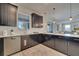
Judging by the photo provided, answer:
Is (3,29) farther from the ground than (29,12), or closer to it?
closer to it

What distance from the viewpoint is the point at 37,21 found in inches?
237

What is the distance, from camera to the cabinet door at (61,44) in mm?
3494

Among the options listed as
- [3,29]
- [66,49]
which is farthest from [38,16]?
[66,49]

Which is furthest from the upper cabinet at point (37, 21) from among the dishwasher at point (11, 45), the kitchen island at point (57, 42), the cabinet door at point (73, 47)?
the cabinet door at point (73, 47)

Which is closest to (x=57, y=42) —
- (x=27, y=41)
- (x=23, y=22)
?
(x=27, y=41)

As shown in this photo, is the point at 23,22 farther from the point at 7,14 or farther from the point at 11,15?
the point at 7,14

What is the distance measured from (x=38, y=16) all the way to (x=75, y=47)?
150 inches

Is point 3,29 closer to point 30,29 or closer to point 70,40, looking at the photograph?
point 30,29

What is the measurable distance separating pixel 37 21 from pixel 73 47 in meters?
3.53

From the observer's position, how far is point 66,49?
3371mm

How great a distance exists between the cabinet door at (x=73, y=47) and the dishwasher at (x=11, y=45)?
86.0 inches

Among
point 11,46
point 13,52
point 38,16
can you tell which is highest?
point 38,16

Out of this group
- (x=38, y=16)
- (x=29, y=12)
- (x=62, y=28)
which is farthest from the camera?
(x=62, y=28)

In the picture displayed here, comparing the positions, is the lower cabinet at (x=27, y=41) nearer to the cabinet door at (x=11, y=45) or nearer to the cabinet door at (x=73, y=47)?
the cabinet door at (x=11, y=45)
